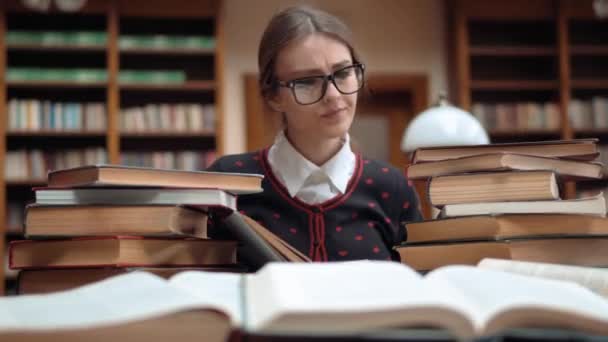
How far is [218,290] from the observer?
1.89 ft

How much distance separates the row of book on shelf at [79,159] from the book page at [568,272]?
3880 millimetres

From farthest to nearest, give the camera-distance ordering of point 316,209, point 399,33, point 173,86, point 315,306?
point 399,33 → point 173,86 → point 316,209 → point 315,306

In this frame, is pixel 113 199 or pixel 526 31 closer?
pixel 113 199

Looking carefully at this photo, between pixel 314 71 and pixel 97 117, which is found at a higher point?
pixel 97 117

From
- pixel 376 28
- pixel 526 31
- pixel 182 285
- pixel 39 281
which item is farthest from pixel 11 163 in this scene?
pixel 182 285

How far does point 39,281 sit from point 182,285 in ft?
1.14

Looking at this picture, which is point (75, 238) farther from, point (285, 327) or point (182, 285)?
point (285, 327)

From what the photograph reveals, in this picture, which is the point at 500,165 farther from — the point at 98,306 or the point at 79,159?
the point at 79,159

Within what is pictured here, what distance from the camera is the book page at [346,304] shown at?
0.45m

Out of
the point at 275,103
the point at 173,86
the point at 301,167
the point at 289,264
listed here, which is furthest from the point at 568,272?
the point at 173,86

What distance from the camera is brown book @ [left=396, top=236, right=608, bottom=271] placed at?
0.87m

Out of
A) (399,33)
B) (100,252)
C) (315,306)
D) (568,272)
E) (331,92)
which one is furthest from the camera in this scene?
(399,33)

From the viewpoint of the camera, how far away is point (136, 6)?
4.63 meters

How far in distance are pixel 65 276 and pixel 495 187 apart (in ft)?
1.78
